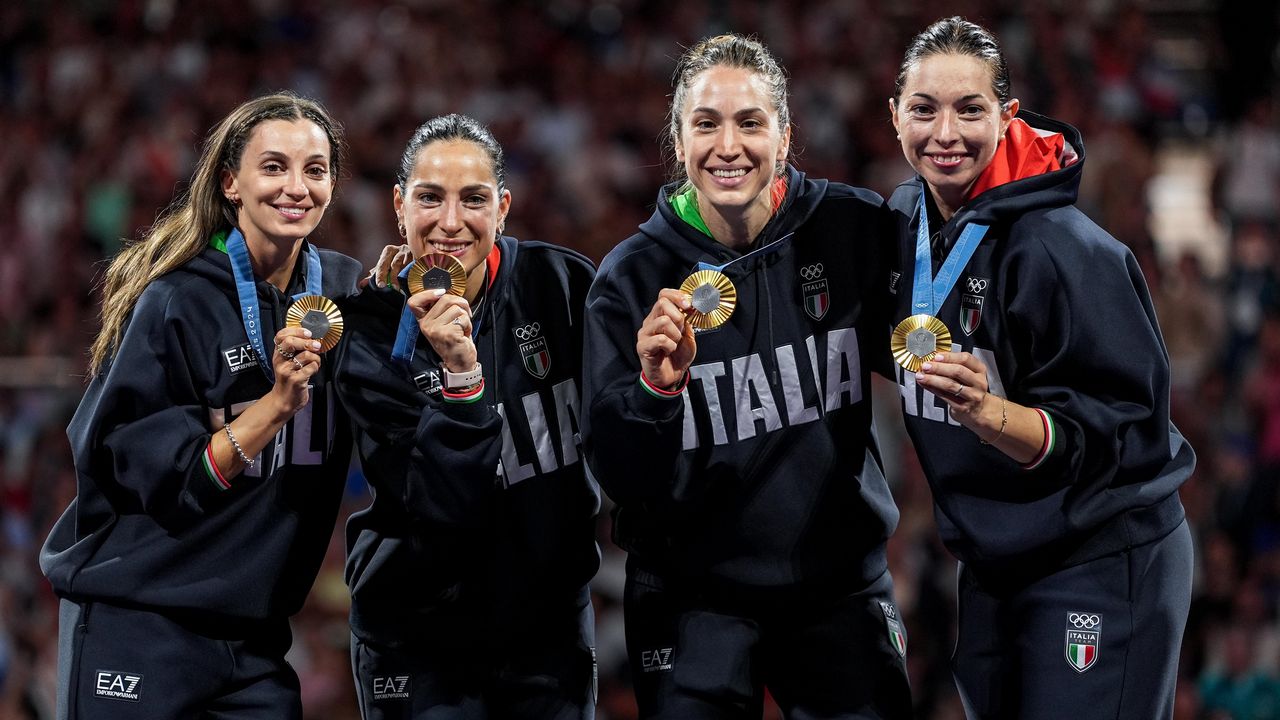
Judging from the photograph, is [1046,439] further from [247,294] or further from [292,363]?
[247,294]

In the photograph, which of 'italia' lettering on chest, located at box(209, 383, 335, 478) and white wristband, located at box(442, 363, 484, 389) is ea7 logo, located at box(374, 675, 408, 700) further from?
white wristband, located at box(442, 363, 484, 389)

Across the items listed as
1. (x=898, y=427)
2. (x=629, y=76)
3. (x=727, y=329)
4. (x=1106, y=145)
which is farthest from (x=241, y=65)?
(x=727, y=329)

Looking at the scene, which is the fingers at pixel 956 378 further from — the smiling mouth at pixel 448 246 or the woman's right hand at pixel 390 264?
the woman's right hand at pixel 390 264

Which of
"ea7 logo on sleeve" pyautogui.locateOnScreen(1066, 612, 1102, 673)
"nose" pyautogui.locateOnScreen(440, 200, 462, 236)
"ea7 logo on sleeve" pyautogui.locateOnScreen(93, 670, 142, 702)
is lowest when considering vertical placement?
"ea7 logo on sleeve" pyautogui.locateOnScreen(93, 670, 142, 702)

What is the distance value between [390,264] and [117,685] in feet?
4.06

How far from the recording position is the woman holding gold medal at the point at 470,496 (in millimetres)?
3777

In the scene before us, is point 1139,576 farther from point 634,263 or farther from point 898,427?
point 898,427

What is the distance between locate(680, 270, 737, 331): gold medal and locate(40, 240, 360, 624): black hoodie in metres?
1.09

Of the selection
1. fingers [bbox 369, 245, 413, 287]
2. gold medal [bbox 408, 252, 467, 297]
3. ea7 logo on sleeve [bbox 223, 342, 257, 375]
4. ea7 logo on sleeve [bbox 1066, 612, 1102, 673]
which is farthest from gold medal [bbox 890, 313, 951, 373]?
ea7 logo on sleeve [bbox 223, 342, 257, 375]

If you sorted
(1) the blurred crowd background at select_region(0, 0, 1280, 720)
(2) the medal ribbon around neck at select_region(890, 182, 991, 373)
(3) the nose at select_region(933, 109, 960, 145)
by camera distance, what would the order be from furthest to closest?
1. (1) the blurred crowd background at select_region(0, 0, 1280, 720)
2. (3) the nose at select_region(933, 109, 960, 145)
3. (2) the medal ribbon around neck at select_region(890, 182, 991, 373)

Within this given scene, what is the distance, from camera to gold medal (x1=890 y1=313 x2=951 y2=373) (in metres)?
3.27

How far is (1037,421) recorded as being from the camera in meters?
3.29

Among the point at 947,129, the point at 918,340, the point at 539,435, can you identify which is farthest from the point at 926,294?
the point at 539,435

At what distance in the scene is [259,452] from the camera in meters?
3.67
